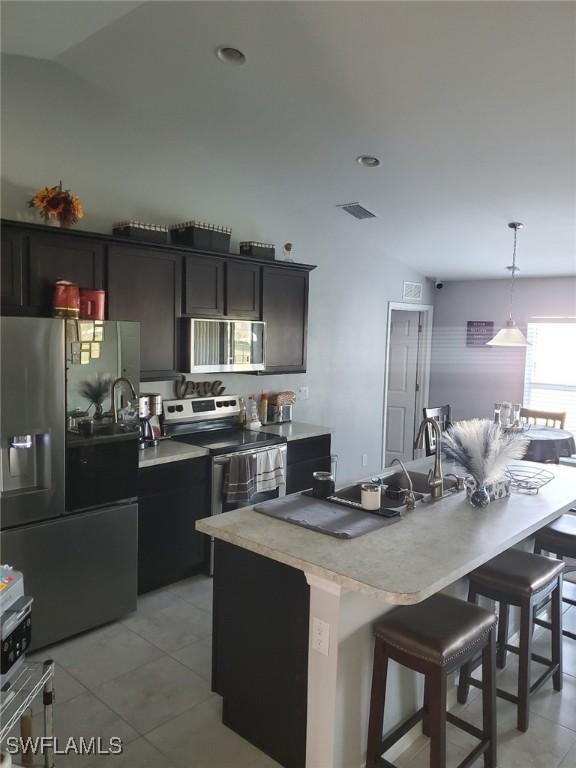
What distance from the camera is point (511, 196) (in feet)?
13.8

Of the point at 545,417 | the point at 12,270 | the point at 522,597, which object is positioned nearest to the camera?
the point at 522,597

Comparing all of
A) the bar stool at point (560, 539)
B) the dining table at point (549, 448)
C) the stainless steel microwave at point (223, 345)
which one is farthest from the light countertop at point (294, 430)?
the bar stool at point (560, 539)

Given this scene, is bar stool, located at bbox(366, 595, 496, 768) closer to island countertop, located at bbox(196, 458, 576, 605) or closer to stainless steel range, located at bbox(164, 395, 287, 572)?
island countertop, located at bbox(196, 458, 576, 605)

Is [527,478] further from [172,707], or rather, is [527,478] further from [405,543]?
[172,707]

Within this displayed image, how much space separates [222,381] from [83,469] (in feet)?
5.66

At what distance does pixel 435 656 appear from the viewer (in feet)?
6.33

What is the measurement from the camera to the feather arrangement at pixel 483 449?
2.65 meters

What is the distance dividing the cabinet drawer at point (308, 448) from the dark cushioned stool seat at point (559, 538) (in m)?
1.93

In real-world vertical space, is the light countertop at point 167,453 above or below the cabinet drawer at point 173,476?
above

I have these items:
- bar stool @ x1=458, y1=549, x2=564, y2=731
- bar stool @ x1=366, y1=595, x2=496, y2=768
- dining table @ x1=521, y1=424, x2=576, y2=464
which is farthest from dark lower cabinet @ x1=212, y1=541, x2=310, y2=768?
dining table @ x1=521, y1=424, x2=576, y2=464

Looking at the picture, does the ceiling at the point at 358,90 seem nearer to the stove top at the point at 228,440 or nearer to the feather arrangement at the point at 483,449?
the feather arrangement at the point at 483,449

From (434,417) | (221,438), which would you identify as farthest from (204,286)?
(434,417)

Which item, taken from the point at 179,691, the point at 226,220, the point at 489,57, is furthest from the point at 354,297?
the point at 179,691

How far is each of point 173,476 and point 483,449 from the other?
77.2 inches
